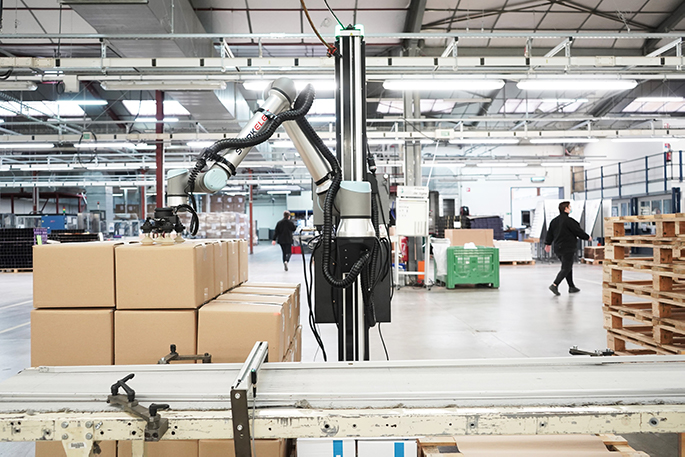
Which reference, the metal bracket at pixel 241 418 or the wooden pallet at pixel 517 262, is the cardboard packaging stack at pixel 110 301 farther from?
the wooden pallet at pixel 517 262

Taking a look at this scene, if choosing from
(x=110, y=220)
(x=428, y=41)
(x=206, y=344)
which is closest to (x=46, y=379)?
(x=206, y=344)

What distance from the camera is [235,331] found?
2219mm

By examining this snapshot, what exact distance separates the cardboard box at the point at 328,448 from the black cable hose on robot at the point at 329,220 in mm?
698

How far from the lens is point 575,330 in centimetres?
528

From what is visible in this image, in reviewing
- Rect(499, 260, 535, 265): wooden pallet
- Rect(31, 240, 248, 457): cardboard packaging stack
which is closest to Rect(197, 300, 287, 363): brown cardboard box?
Rect(31, 240, 248, 457): cardboard packaging stack

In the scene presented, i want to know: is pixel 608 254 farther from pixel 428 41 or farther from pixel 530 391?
pixel 428 41

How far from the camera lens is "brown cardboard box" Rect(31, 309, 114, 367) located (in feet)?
7.02

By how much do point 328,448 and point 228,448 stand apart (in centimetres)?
45

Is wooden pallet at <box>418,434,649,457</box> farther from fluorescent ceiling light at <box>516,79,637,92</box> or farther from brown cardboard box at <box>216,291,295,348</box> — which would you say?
fluorescent ceiling light at <box>516,79,637,92</box>

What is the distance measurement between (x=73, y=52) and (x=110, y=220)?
48.2 ft

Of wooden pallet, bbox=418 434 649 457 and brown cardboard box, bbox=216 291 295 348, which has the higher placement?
brown cardboard box, bbox=216 291 295 348

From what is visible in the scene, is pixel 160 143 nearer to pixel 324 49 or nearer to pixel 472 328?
pixel 324 49

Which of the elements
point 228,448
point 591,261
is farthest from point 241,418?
point 591,261

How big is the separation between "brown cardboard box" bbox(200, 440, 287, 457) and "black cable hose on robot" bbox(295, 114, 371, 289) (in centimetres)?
79
